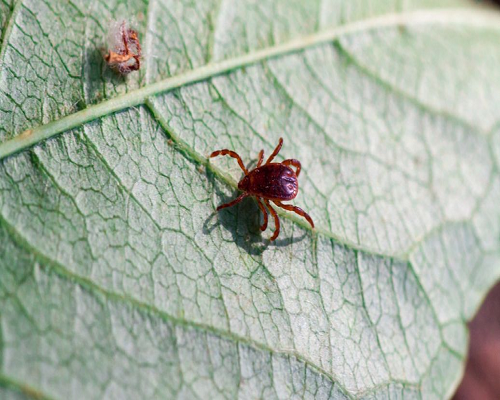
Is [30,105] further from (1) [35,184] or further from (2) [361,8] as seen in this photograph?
(2) [361,8]

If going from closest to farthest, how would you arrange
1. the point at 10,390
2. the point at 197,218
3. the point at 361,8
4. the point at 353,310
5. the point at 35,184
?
1. the point at 10,390
2. the point at 35,184
3. the point at 197,218
4. the point at 353,310
5. the point at 361,8

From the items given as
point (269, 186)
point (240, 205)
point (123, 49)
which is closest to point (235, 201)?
point (240, 205)

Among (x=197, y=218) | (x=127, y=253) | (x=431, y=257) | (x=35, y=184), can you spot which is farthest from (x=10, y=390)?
(x=431, y=257)

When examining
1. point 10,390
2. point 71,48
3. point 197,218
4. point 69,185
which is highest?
point 71,48

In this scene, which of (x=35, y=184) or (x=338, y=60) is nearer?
(x=35, y=184)

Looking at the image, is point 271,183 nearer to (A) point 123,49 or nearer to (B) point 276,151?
(B) point 276,151

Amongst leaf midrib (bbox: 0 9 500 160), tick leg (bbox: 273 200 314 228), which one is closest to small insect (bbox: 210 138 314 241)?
tick leg (bbox: 273 200 314 228)
